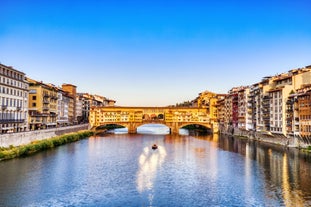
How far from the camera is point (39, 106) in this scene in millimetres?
75250

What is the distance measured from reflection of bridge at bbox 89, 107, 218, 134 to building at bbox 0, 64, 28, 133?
45614 millimetres

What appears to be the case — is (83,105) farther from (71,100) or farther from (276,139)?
(276,139)

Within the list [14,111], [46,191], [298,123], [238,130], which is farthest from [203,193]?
[238,130]

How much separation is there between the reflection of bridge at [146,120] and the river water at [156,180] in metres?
54.6

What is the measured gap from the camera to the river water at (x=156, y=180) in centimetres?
2712

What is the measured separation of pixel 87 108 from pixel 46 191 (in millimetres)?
114553

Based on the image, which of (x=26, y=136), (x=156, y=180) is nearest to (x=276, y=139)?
(x=156, y=180)

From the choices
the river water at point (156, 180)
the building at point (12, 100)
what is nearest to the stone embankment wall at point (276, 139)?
the river water at point (156, 180)

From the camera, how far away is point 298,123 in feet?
182

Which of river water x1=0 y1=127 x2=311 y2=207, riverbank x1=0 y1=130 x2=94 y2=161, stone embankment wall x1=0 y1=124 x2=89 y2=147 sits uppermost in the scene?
stone embankment wall x1=0 y1=124 x2=89 y2=147

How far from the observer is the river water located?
1068 inches

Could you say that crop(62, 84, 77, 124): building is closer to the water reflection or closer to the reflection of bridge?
Result: the reflection of bridge

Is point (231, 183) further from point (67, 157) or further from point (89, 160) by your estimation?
point (67, 157)

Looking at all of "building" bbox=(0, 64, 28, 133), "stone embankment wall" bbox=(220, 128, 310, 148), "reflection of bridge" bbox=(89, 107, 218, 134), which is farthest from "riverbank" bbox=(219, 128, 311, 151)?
"building" bbox=(0, 64, 28, 133)
